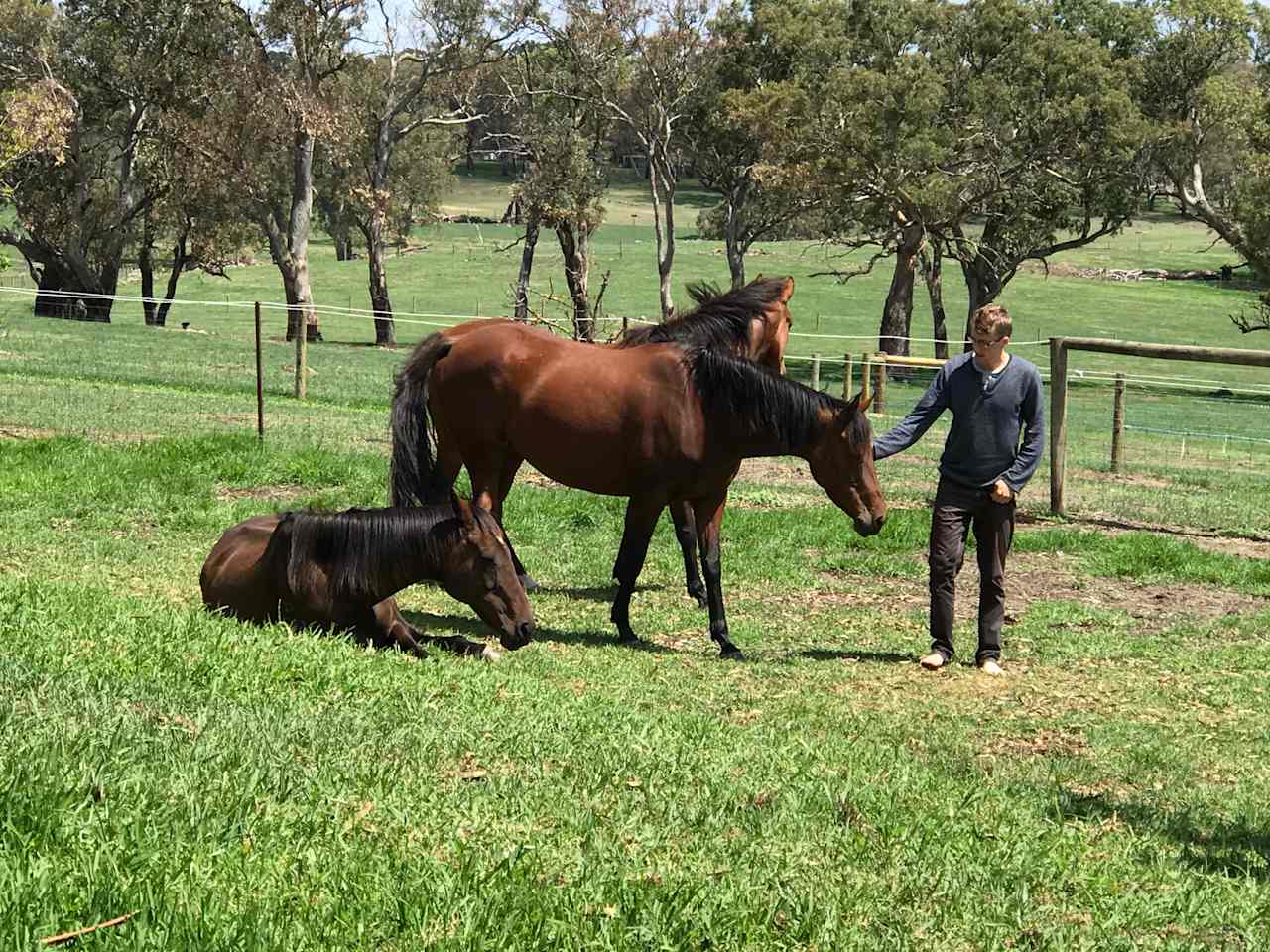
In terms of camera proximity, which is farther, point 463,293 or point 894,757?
point 463,293

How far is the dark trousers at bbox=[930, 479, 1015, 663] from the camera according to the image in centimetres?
856

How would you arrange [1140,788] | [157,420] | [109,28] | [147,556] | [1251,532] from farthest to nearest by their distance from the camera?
[109,28]
[157,420]
[1251,532]
[147,556]
[1140,788]

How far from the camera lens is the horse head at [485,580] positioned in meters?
7.71

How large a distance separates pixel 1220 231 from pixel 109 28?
36.5 meters

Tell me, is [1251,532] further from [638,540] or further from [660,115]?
[660,115]

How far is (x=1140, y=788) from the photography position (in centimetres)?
614

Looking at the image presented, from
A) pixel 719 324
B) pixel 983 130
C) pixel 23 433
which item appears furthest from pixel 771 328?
pixel 983 130

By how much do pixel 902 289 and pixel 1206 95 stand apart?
34.1 feet

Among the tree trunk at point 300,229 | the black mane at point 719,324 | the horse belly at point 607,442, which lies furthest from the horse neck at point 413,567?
the tree trunk at point 300,229

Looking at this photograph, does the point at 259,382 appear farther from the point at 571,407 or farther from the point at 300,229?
the point at 300,229

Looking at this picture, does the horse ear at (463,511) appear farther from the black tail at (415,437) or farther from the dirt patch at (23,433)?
the dirt patch at (23,433)

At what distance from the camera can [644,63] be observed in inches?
1932

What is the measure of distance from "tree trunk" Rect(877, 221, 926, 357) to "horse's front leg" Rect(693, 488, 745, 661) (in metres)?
34.2

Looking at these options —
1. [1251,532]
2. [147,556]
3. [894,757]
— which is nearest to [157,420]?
[147,556]
